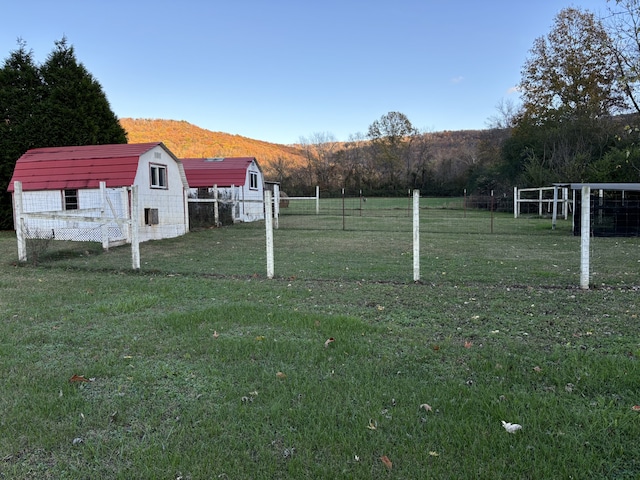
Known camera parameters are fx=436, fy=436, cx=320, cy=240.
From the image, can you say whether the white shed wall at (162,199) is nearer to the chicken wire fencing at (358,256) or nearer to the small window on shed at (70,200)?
the chicken wire fencing at (358,256)

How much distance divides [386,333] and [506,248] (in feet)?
29.4

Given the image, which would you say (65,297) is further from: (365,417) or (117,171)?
(117,171)

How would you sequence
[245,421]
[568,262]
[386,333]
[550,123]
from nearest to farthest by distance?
[245,421], [386,333], [568,262], [550,123]

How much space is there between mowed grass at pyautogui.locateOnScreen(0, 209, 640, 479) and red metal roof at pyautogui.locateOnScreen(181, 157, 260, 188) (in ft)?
60.8

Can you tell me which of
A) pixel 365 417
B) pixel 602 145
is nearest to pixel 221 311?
pixel 365 417

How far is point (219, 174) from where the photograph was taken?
2594 centimetres

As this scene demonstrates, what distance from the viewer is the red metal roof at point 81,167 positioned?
15.7 meters

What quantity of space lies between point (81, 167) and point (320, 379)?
53.2ft

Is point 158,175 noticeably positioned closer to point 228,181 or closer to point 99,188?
point 99,188

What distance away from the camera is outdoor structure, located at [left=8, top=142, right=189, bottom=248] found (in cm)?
1539

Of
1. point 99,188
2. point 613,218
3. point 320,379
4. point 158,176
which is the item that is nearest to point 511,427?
point 320,379

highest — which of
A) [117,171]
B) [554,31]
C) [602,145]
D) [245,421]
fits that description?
[554,31]

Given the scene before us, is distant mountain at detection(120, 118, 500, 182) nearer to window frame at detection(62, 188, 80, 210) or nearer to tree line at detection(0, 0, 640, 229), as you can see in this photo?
tree line at detection(0, 0, 640, 229)

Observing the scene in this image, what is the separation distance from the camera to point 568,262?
31.4ft
